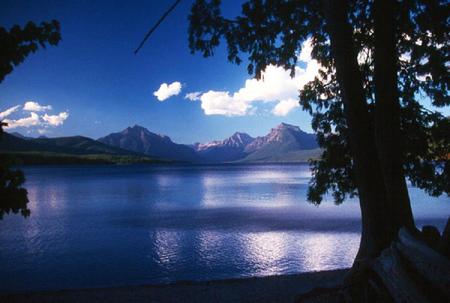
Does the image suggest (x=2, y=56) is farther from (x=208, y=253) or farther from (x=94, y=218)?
(x=94, y=218)

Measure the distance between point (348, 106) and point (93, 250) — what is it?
27.2m

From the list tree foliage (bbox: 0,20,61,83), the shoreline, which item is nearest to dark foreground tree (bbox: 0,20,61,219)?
tree foliage (bbox: 0,20,61,83)

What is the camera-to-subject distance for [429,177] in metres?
14.5

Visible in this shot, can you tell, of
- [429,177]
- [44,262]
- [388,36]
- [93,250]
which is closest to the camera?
Result: [388,36]

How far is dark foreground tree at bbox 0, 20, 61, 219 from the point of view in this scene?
6.10 m

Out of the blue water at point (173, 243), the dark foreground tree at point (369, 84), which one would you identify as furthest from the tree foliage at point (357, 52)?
the blue water at point (173, 243)

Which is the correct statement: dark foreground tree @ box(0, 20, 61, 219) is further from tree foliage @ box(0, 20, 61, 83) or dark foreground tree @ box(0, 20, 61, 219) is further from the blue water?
the blue water

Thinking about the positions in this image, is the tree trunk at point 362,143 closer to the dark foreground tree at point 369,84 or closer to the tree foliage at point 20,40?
the dark foreground tree at point 369,84

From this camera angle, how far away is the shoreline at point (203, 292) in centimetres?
1398

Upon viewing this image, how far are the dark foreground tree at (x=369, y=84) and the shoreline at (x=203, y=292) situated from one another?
414cm

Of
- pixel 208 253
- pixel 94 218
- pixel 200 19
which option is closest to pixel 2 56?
→ pixel 200 19

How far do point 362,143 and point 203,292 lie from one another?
10.8 metres

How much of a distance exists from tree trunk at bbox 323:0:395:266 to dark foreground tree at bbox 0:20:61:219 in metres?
5.93

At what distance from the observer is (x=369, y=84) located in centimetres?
1231
